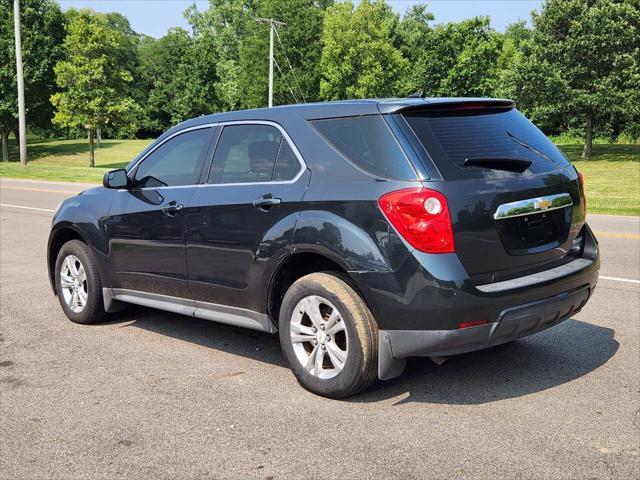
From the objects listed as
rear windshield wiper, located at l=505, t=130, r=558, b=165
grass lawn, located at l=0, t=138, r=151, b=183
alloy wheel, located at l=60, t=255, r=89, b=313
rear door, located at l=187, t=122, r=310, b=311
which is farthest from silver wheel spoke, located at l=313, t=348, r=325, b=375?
grass lawn, located at l=0, t=138, r=151, b=183

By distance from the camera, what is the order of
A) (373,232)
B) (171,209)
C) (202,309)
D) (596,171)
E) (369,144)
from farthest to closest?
1. (596,171)
2. (171,209)
3. (202,309)
4. (369,144)
5. (373,232)

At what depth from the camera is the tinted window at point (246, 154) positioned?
14.8 feet

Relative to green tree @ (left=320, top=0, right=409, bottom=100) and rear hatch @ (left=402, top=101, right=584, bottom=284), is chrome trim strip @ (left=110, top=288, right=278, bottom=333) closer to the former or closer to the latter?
rear hatch @ (left=402, top=101, right=584, bottom=284)

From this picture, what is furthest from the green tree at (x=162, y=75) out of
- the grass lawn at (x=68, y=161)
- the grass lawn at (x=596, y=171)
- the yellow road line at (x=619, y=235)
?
the yellow road line at (x=619, y=235)

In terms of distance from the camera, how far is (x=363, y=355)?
3852mm

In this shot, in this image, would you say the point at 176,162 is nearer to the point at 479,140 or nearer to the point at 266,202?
the point at 266,202

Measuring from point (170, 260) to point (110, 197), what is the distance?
41.0 inches

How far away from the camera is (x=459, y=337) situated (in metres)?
3.66

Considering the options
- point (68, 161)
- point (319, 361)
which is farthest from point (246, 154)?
point (68, 161)

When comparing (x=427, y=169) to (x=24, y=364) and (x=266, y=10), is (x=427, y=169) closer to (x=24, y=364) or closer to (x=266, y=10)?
(x=24, y=364)

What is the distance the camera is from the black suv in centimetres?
368

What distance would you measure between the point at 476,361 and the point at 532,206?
1.33 meters

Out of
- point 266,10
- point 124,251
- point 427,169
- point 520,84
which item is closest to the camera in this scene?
point 427,169

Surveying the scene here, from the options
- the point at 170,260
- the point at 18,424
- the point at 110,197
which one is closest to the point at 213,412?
the point at 18,424
